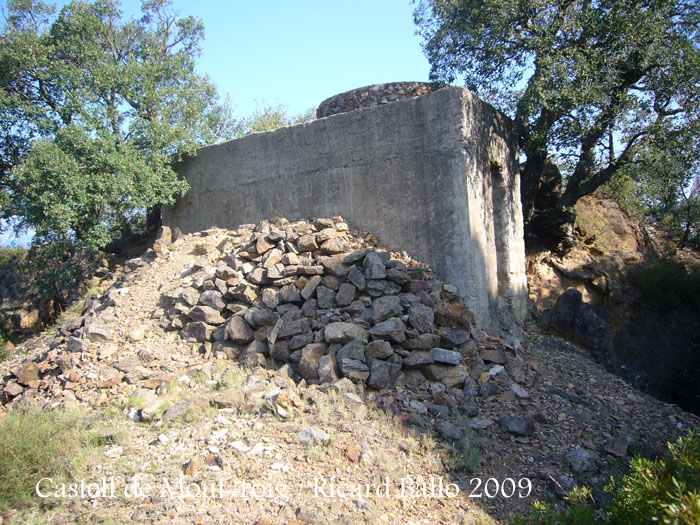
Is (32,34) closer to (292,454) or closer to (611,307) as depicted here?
(292,454)

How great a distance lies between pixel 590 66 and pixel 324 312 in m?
5.44

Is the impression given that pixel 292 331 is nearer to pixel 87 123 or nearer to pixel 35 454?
pixel 35 454

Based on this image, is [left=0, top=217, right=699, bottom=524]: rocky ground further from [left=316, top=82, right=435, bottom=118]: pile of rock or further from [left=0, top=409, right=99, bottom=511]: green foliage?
[left=316, top=82, right=435, bottom=118]: pile of rock

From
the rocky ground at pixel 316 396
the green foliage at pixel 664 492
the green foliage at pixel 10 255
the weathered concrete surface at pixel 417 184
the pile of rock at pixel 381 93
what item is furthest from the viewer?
the green foliage at pixel 10 255

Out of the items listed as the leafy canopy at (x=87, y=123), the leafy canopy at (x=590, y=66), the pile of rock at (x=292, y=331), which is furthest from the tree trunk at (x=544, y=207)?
the leafy canopy at (x=87, y=123)

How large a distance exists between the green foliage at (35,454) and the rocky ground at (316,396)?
0.17 m

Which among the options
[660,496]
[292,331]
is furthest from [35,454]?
[660,496]

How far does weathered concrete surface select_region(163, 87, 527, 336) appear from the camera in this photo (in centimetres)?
691

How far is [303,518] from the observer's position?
3.73 meters

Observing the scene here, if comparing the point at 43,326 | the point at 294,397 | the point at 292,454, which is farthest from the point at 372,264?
the point at 43,326

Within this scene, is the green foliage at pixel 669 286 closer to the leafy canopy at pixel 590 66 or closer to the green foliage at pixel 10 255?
the leafy canopy at pixel 590 66

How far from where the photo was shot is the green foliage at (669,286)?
8555 millimetres

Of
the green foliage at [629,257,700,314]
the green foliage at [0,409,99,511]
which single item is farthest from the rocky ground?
the green foliage at [629,257,700,314]

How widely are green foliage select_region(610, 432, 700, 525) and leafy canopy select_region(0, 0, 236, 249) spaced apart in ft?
27.7
